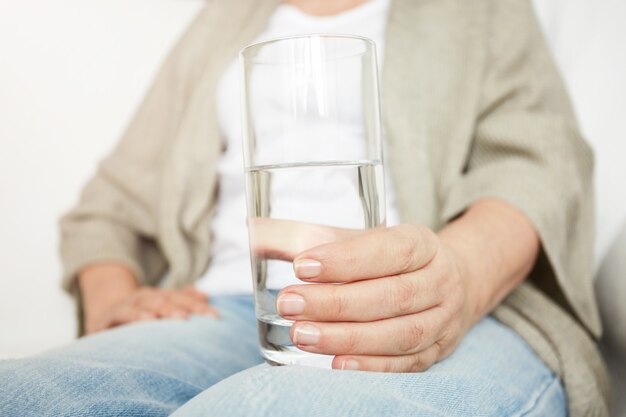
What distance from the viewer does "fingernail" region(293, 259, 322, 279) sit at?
404mm

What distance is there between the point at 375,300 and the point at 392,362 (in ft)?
0.20

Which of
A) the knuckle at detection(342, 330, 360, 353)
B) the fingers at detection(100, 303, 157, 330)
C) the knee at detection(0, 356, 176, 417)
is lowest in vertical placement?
the fingers at detection(100, 303, 157, 330)

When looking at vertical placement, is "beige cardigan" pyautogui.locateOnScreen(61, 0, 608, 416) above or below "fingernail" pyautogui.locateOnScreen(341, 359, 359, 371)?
above

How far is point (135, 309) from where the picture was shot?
788 millimetres

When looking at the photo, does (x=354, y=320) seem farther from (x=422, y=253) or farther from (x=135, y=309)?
(x=135, y=309)

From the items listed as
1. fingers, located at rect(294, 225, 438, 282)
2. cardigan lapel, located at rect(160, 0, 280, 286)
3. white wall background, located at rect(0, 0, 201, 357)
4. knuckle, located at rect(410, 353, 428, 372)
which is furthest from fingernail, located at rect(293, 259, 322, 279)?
white wall background, located at rect(0, 0, 201, 357)

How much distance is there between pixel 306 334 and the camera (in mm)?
418

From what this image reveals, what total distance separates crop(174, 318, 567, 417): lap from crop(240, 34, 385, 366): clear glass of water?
0.05m

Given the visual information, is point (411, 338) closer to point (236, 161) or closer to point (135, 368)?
point (135, 368)

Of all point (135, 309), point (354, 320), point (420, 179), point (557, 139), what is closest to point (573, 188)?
point (557, 139)

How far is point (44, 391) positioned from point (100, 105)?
0.79 m

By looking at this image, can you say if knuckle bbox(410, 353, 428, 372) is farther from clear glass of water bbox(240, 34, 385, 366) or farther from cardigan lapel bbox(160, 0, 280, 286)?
cardigan lapel bbox(160, 0, 280, 286)

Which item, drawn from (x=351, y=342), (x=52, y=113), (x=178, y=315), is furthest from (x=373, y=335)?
(x=52, y=113)

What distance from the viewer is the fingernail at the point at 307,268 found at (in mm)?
404
